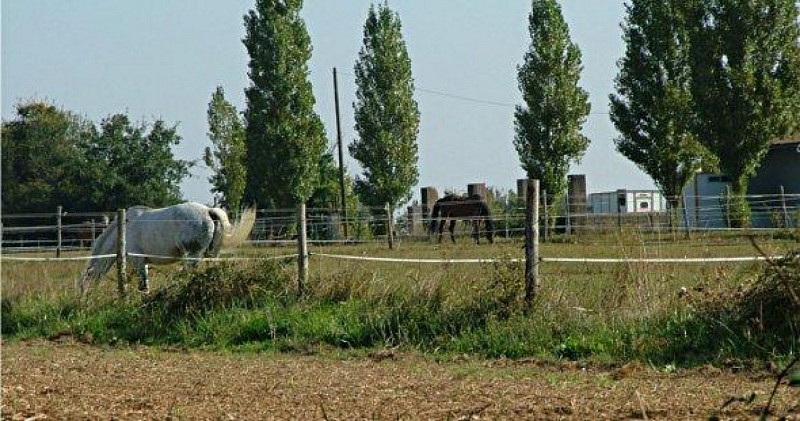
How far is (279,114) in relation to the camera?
47.7 m

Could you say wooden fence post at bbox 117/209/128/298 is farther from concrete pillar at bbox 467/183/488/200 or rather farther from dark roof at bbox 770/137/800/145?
dark roof at bbox 770/137/800/145

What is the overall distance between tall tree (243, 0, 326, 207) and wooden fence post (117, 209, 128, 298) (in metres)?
30.5

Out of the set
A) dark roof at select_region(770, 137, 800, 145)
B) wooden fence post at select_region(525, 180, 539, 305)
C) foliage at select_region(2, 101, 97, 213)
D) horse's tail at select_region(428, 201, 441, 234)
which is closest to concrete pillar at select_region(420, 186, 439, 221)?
horse's tail at select_region(428, 201, 441, 234)

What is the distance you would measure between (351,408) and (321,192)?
1810 inches

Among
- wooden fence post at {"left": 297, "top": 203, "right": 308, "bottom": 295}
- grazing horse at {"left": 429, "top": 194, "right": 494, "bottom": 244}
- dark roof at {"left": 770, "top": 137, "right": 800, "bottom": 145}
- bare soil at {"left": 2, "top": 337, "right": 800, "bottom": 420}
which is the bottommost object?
bare soil at {"left": 2, "top": 337, "right": 800, "bottom": 420}

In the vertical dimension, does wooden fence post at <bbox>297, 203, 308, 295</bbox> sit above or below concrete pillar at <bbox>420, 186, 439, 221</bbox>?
below

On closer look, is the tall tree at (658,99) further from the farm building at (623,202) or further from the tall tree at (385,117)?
the tall tree at (385,117)

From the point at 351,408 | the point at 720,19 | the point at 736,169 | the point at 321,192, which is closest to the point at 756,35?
the point at 720,19

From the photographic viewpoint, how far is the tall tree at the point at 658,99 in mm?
40875

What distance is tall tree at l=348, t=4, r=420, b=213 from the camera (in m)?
47.8

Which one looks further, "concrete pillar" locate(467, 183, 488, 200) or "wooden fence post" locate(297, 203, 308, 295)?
"concrete pillar" locate(467, 183, 488, 200)

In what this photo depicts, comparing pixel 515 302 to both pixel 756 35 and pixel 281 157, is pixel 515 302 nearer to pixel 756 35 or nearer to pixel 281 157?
pixel 756 35

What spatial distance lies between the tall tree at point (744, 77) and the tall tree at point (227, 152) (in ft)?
71.8

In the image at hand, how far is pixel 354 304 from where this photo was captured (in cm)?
1316
